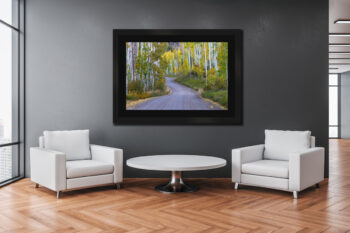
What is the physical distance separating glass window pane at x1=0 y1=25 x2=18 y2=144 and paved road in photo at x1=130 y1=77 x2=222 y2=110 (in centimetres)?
191

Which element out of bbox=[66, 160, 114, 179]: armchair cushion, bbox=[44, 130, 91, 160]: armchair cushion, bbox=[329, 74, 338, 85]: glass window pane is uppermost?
bbox=[329, 74, 338, 85]: glass window pane

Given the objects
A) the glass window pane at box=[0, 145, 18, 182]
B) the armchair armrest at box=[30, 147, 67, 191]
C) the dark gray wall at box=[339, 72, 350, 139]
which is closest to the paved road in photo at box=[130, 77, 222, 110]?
the armchair armrest at box=[30, 147, 67, 191]

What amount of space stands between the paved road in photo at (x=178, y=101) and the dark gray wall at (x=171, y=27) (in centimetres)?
34

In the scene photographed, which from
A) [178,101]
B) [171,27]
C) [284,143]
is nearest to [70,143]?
[178,101]

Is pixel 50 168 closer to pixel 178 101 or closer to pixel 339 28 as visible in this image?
pixel 178 101

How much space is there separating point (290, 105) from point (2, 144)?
4495 mm

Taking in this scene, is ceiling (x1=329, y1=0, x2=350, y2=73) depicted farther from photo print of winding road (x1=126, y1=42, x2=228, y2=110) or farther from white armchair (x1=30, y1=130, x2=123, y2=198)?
white armchair (x1=30, y1=130, x2=123, y2=198)

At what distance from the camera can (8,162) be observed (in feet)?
18.5

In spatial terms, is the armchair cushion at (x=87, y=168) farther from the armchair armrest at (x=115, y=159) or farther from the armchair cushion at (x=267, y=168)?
the armchair cushion at (x=267, y=168)

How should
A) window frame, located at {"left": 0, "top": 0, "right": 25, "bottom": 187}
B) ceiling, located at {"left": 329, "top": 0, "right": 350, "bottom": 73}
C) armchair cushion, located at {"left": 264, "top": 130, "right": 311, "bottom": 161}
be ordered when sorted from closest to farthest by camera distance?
armchair cushion, located at {"left": 264, "top": 130, "right": 311, "bottom": 161}, window frame, located at {"left": 0, "top": 0, "right": 25, "bottom": 187}, ceiling, located at {"left": 329, "top": 0, "right": 350, "bottom": 73}

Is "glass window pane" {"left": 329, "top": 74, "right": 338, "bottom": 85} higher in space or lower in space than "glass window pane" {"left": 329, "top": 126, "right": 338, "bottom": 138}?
higher

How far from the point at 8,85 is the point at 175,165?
3.03 meters

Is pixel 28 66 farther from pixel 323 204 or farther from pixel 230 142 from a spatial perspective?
pixel 323 204

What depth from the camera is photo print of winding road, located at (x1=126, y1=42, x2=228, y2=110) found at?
19.3 feet
